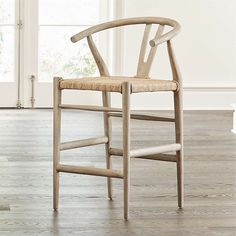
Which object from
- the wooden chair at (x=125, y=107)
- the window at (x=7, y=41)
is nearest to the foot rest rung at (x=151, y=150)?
the wooden chair at (x=125, y=107)

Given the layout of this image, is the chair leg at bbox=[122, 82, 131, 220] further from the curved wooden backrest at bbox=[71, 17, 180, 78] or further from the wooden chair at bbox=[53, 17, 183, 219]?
the curved wooden backrest at bbox=[71, 17, 180, 78]

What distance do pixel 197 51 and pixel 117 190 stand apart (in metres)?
3.69

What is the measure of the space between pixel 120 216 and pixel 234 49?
4.31m

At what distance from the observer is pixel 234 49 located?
7.05 m

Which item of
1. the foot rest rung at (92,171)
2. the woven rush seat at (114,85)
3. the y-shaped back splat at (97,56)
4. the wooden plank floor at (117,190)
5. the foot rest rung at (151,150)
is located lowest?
the wooden plank floor at (117,190)

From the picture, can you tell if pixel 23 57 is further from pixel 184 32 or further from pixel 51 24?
pixel 184 32

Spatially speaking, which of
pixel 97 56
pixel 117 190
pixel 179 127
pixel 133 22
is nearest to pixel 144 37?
pixel 133 22

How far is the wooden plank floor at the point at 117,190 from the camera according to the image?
2.84m

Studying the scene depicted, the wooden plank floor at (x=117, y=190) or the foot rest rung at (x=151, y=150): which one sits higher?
the foot rest rung at (x=151, y=150)

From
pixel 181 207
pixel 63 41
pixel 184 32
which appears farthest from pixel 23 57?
pixel 181 207

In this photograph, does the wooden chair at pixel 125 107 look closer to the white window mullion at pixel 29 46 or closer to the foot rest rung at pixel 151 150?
the foot rest rung at pixel 151 150

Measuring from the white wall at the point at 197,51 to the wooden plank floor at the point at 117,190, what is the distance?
1387 millimetres

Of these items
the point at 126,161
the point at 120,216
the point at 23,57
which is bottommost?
the point at 120,216

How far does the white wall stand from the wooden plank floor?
139 cm
